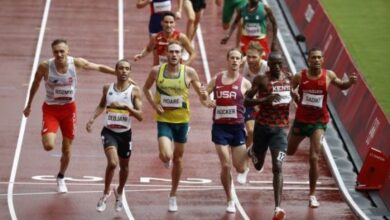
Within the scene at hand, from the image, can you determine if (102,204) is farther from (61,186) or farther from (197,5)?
(197,5)

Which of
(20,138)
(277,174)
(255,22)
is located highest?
(277,174)

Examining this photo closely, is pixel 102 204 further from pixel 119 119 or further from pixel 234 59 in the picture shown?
→ pixel 234 59

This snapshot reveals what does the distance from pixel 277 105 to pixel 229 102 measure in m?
0.76

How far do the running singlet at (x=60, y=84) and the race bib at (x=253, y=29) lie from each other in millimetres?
5933

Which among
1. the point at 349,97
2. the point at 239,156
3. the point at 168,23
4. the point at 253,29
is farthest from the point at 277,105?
the point at 253,29

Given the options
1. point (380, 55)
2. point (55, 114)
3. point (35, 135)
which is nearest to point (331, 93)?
point (380, 55)

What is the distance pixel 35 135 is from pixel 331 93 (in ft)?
19.2

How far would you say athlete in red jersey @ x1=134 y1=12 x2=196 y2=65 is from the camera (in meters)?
21.7

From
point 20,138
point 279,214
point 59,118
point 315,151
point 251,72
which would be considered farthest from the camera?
point 20,138

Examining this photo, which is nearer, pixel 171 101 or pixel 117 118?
pixel 117 118

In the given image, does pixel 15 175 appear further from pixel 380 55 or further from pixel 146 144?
pixel 380 55

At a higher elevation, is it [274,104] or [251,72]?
[274,104]

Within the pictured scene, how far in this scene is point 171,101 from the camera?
61.2 ft

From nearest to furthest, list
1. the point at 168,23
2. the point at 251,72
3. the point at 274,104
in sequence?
the point at 274,104
the point at 251,72
the point at 168,23
